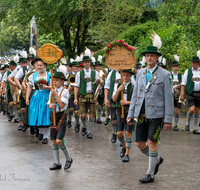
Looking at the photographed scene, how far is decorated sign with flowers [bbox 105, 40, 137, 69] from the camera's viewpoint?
6.98m

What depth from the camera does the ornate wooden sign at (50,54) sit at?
6.38 meters

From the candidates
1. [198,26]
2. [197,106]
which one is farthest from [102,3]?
[197,106]

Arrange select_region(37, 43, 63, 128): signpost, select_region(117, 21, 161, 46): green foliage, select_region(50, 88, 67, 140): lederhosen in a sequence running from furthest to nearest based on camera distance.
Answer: select_region(117, 21, 161, 46): green foliage < select_region(37, 43, 63, 128): signpost < select_region(50, 88, 67, 140): lederhosen

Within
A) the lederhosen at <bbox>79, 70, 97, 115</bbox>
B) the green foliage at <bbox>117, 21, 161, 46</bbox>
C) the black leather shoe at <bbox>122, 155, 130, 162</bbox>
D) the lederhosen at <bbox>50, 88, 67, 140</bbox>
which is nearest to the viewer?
the lederhosen at <bbox>50, 88, 67, 140</bbox>

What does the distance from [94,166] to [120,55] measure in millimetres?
2230

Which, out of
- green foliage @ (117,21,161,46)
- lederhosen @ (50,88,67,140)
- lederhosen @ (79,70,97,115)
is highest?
green foliage @ (117,21,161,46)

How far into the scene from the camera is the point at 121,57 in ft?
23.1

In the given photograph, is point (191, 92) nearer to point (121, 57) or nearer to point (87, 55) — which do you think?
point (87, 55)

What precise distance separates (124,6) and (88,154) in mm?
14949

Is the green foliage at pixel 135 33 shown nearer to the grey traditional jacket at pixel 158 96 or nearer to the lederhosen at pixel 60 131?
the lederhosen at pixel 60 131

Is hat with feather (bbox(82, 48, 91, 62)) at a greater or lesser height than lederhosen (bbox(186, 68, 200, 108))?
greater

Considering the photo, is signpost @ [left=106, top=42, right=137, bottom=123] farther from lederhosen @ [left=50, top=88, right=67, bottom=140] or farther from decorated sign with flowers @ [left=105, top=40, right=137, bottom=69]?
lederhosen @ [left=50, top=88, right=67, bottom=140]

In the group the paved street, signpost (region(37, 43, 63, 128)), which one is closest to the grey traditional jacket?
the paved street

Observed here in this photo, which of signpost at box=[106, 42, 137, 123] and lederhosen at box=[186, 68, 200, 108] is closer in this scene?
signpost at box=[106, 42, 137, 123]
